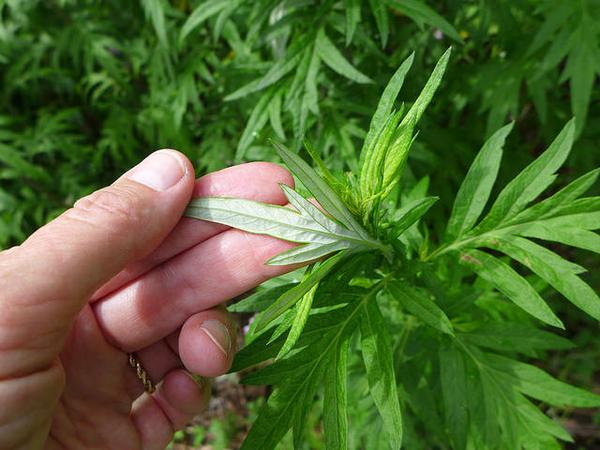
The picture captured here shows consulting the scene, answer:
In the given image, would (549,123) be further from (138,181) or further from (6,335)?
(6,335)

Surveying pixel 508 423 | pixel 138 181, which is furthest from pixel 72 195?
pixel 508 423

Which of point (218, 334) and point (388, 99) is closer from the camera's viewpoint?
point (388, 99)

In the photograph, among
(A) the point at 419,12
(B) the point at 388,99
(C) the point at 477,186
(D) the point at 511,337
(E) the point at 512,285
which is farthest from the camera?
(A) the point at 419,12

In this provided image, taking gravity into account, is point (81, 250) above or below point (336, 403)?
above

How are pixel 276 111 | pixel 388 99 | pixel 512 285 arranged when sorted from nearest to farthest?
pixel 388 99 < pixel 512 285 < pixel 276 111

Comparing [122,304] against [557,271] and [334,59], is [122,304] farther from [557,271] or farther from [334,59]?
[557,271]

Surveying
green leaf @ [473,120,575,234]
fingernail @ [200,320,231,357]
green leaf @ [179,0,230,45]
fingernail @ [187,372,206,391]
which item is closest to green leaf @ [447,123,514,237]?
green leaf @ [473,120,575,234]

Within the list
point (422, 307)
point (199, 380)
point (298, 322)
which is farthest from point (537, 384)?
point (199, 380)

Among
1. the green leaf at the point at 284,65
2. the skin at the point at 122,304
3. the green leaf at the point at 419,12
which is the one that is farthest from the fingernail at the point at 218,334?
the green leaf at the point at 419,12
